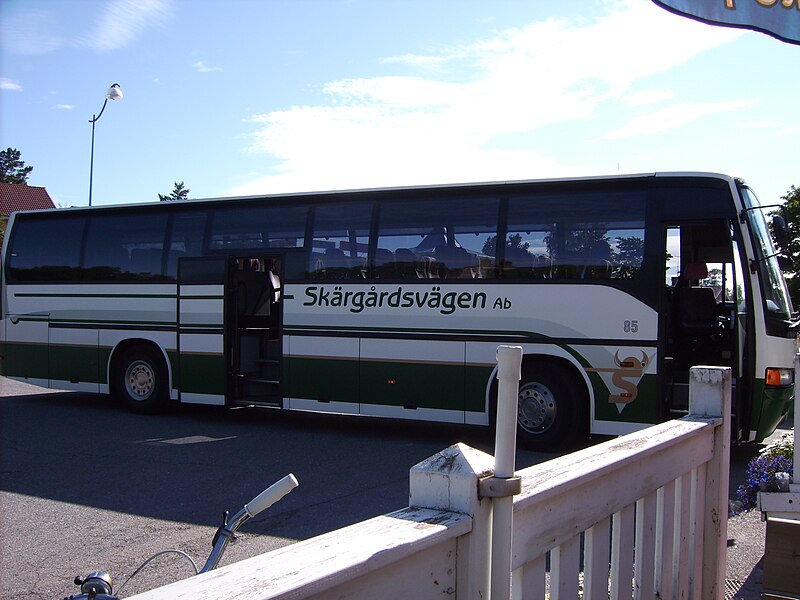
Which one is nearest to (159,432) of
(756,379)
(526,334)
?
(526,334)

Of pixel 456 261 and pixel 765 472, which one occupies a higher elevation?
pixel 456 261

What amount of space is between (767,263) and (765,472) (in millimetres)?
3641

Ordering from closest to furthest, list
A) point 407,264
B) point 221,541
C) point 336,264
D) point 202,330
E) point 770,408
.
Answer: point 221,541 → point 770,408 → point 407,264 → point 336,264 → point 202,330

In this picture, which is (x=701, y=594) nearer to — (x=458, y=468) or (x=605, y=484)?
(x=605, y=484)

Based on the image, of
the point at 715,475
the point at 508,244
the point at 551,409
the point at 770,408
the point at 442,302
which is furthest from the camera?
the point at 442,302

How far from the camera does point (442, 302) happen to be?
10.1 metres

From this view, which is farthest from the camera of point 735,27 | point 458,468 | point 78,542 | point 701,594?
point 78,542

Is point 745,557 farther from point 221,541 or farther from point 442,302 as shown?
point 442,302

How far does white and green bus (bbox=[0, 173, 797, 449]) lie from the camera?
8.99 metres

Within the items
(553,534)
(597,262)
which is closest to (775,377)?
(597,262)

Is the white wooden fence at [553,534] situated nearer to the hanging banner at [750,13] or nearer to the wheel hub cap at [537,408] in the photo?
the hanging banner at [750,13]

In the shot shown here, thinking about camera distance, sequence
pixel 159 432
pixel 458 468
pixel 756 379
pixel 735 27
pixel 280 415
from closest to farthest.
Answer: pixel 458 468 → pixel 735 27 → pixel 756 379 → pixel 159 432 → pixel 280 415

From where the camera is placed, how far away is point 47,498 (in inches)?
288

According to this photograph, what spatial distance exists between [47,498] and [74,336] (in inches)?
246
